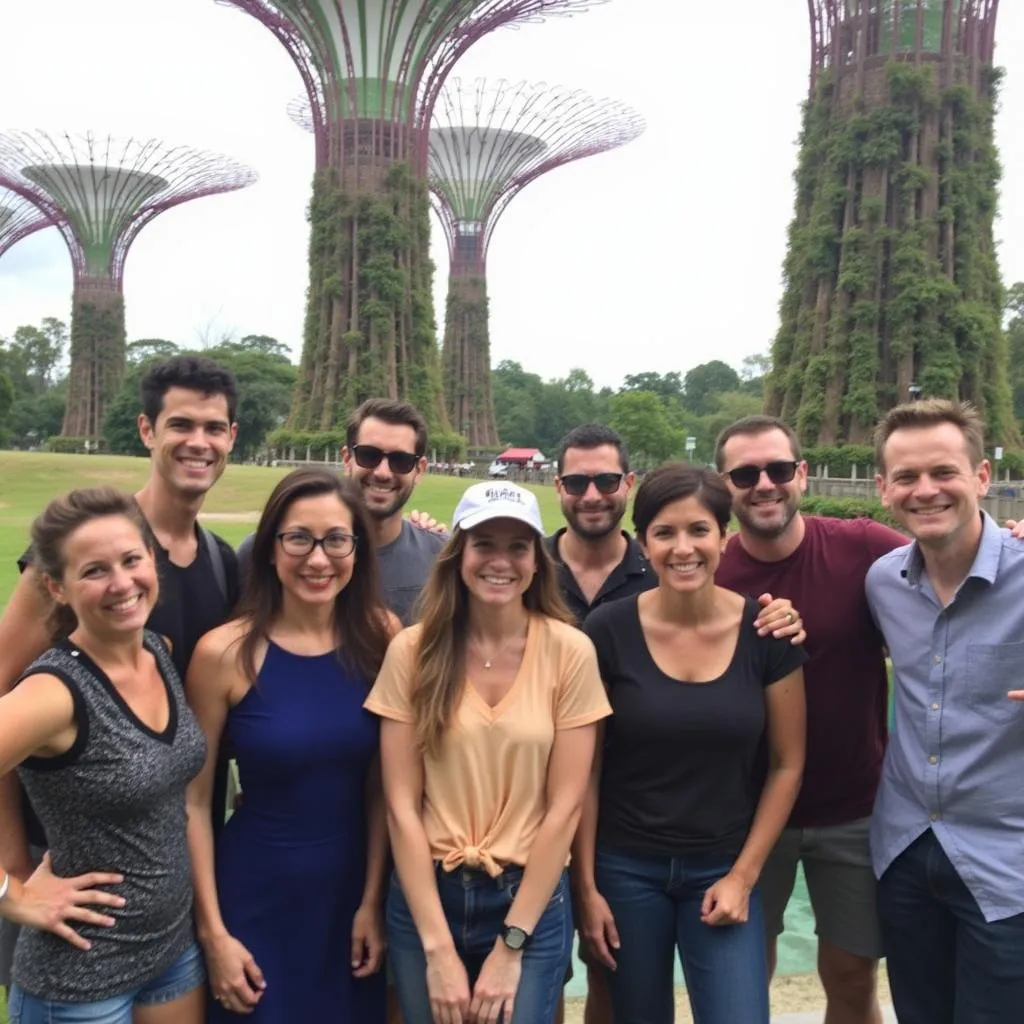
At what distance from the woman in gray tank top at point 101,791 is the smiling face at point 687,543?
1.31 m

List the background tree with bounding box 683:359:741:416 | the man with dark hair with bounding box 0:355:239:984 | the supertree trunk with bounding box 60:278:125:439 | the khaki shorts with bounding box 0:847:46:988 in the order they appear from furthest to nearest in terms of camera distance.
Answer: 1. the background tree with bounding box 683:359:741:416
2. the supertree trunk with bounding box 60:278:125:439
3. the man with dark hair with bounding box 0:355:239:984
4. the khaki shorts with bounding box 0:847:46:988

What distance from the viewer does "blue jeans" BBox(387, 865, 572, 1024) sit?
2.35 m

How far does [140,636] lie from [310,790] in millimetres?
593

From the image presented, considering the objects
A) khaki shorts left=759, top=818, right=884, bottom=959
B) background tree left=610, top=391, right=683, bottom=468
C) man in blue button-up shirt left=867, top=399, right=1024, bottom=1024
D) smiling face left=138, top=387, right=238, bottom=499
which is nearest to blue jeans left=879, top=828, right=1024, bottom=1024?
man in blue button-up shirt left=867, top=399, right=1024, bottom=1024

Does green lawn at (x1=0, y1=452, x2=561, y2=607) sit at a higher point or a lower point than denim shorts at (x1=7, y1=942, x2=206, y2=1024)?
higher

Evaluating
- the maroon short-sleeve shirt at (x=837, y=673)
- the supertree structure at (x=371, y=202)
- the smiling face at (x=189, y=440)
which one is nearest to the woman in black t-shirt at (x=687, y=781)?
the maroon short-sleeve shirt at (x=837, y=673)

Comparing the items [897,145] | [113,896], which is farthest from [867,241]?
[113,896]

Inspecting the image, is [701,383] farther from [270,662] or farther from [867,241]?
[270,662]

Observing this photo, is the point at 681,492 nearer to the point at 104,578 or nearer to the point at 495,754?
the point at 495,754

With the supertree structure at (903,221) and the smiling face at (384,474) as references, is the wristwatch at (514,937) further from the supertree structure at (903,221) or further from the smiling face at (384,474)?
the supertree structure at (903,221)

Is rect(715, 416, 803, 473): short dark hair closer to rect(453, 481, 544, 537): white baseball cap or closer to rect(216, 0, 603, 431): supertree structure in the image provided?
rect(453, 481, 544, 537): white baseball cap

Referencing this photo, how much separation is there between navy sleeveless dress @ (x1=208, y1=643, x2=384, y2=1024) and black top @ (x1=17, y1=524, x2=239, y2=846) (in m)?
0.30

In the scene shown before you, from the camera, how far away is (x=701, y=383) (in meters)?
85.4

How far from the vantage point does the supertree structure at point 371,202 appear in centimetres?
3069
